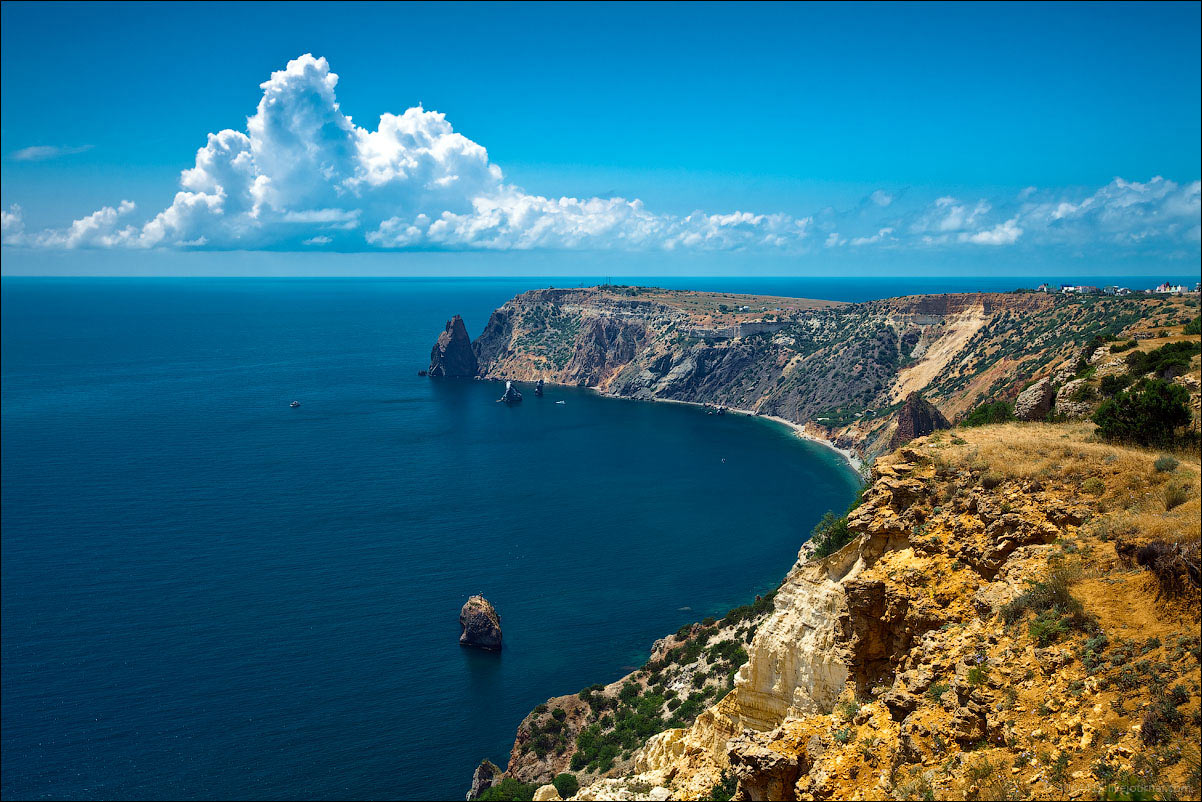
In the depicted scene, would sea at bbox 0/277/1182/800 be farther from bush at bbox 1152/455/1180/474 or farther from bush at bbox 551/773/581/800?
bush at bbox 1152/455/1180/474

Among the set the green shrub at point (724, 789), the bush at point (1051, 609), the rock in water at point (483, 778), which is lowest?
the rock in water at point (483, 778)

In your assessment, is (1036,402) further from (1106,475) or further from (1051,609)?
(1051,609)

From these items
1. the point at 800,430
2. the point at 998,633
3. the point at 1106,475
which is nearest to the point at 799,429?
the point at 800,430

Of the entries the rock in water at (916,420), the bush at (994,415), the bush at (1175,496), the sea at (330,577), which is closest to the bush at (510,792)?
the sea at (330,577)

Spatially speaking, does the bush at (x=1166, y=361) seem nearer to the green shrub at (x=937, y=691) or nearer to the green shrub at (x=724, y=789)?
the green shrub at (x=937, y=691)

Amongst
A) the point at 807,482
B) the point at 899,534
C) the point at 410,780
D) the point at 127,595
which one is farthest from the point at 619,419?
the point at 899,534

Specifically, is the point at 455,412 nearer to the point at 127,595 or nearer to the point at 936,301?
the point at 127,595
